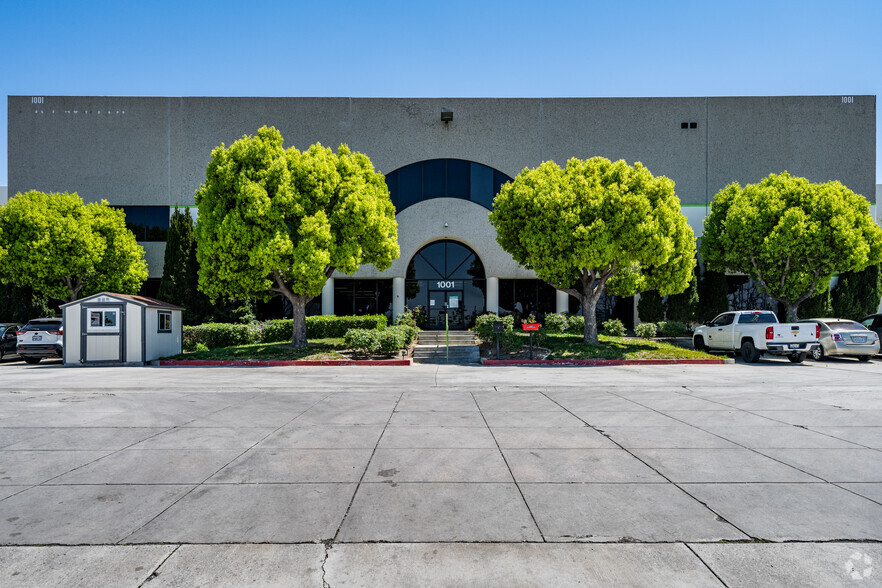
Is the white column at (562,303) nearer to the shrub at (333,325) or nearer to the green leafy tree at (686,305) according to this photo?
the green leafy tree at (686,305)

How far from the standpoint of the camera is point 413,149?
2827cm

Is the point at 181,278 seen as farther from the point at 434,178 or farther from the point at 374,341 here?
the point at 434,178

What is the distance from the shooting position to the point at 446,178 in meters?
28.3

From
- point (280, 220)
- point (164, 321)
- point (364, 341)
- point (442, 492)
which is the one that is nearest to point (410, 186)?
point (280, 220)

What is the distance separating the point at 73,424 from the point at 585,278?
58.8 ft

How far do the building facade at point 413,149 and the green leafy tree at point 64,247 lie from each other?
344cm

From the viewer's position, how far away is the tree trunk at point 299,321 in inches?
810

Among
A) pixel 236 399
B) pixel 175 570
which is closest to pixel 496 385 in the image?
pixel 236 399

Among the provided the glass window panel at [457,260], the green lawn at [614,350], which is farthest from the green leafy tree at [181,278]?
the green lawn at [614,350]

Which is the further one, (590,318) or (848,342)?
(590,318)

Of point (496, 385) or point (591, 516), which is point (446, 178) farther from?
point (591, 516)

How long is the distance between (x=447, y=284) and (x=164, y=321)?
1428 centimetres

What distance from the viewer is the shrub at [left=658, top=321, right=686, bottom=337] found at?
1009 inches

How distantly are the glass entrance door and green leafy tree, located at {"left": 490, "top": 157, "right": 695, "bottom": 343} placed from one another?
7.70 meters
